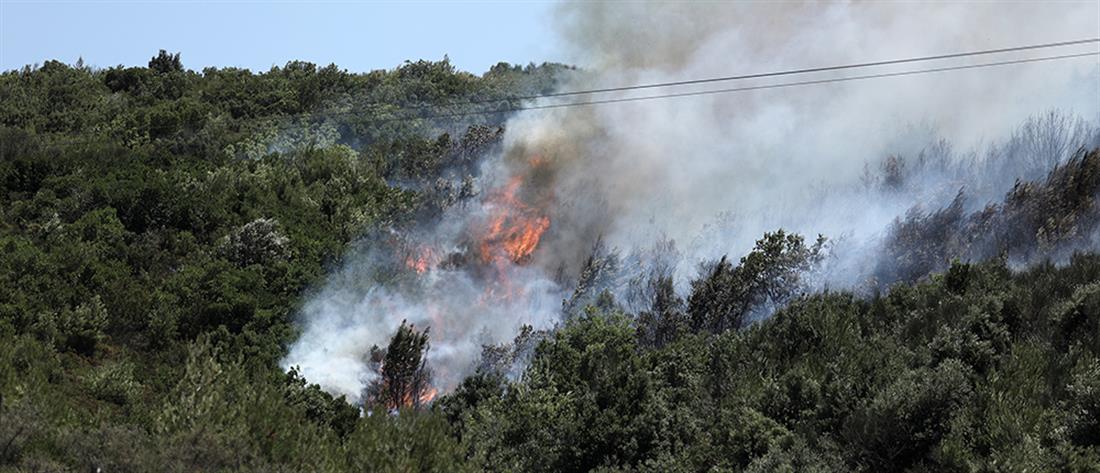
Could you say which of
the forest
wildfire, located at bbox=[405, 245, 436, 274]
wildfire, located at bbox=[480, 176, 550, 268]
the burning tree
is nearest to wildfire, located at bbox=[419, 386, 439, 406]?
the burning tree

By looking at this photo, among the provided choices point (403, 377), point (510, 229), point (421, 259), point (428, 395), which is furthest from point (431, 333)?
point (510, 229)

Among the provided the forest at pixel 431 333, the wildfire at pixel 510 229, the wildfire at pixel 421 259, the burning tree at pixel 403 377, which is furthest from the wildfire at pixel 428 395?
the wildfire at pixel 510 229

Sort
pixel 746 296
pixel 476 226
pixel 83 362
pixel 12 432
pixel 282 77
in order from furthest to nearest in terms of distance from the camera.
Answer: pixel 282 77 < pixel 476 226 < pixel 746 296 < pixel 83 362 < pixel 12 432

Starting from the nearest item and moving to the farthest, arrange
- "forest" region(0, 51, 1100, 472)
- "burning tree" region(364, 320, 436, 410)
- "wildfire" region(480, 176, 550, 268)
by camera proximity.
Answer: "forest" region(0, 51, 1100, 472)
"burning tree" region(364, 320, 436, 410)
"wildfire" region(480, 176, 550, 268)

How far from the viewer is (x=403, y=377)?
5284cm

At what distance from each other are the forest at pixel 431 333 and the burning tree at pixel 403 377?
0.46 ft

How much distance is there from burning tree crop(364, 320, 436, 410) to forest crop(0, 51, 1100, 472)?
0.14 metres

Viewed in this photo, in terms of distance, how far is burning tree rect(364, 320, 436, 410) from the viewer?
52.4 metres

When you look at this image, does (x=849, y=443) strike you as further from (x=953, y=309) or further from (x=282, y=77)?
(x=282, y=77)

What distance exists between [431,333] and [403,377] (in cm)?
685

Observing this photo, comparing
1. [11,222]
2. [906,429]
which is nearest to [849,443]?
[906,429]

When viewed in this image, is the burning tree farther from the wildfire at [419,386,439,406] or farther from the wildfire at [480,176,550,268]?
the wildfire at [480,176,550,268]

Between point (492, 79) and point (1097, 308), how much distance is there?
72.2m

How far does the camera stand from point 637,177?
2972 inches
